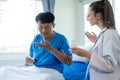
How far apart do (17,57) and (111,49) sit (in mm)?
2396

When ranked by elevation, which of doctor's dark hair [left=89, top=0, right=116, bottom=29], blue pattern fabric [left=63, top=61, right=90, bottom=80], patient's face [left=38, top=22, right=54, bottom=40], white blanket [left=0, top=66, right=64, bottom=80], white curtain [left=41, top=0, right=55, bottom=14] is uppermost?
white curtain [left=41, top=0, right=55, bottom=14]

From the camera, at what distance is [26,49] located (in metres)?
3.56

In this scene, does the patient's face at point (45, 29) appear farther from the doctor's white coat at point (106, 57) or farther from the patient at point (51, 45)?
the doctor's white coat at point (106, 57)

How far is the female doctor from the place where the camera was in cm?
128

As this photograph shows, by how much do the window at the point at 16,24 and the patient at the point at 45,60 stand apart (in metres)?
1.55

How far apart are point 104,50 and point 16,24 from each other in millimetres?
2396

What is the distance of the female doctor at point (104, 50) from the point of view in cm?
128

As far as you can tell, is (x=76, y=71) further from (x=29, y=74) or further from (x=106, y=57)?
(x=106, y=57)

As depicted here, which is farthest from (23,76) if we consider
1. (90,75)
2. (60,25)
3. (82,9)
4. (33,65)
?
(82,9)

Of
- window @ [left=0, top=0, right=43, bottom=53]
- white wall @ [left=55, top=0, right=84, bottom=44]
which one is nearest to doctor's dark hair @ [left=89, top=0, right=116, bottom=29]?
window @ [left=0, top=0, right=43, bottom=53]

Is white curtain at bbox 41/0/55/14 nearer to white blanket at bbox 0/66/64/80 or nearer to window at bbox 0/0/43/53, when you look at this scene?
window at bbox 0/0/43/53

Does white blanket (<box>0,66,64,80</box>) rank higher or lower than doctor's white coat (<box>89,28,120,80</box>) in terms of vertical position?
lower

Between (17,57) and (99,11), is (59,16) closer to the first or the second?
(17,57)

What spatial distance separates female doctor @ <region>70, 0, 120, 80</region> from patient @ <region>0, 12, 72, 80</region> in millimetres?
403
